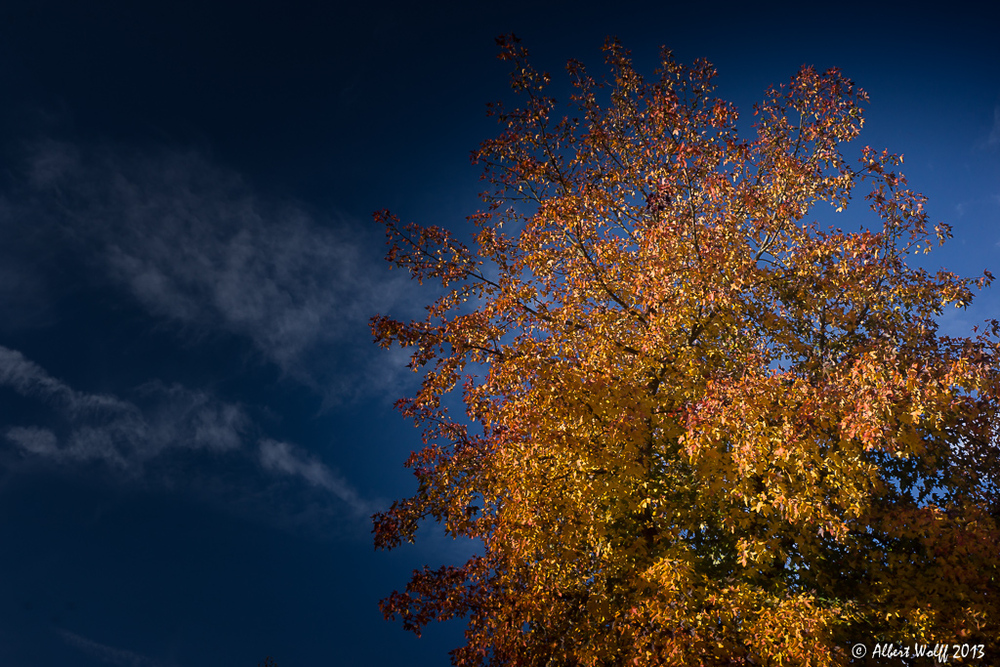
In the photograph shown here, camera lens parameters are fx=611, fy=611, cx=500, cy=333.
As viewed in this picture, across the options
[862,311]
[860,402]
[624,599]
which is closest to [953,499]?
[862,311]

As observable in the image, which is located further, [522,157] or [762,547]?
[522,157]

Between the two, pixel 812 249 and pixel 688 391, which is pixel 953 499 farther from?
pixel 688 391

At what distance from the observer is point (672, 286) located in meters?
10.2

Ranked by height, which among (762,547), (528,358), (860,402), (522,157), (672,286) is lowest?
(762,547)

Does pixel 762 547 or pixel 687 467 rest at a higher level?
pixel 687 467

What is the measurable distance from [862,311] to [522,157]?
745cm

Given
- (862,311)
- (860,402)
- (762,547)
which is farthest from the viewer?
(862,311)

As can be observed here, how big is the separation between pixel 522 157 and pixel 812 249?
5961 mm

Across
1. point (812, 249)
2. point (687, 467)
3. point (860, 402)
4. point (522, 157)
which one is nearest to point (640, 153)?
point (522, 157)

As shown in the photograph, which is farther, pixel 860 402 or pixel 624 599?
pixel 624 599

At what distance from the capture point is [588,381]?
9.55 meters

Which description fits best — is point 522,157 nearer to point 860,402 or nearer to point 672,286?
point 672,286

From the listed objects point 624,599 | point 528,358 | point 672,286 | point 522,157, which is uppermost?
point 522,157

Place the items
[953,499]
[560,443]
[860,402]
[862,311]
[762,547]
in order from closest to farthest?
[860,402] < [762,547] < [560,443] < [953,499] < [862,311]
